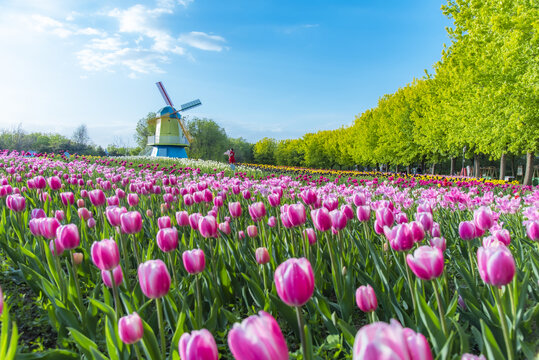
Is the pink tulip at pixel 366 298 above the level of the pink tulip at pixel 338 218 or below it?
below

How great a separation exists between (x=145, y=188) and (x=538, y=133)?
17.9 meters

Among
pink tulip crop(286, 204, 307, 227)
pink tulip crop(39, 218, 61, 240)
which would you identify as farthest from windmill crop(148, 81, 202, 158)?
pink tulip crop(286, 204, 307, 227)

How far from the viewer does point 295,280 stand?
1067 mm

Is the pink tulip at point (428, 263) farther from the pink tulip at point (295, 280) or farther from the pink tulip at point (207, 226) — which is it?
the pink tulip at point (207, 226)

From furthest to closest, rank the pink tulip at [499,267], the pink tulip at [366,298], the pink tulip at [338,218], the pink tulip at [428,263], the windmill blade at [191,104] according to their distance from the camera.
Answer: the windmill blade at [191,104] → the pink tulip at [338,218] → the pink tulip at [366,298] → the pink tulip at [428,263] → the pink tulip at [499,267]

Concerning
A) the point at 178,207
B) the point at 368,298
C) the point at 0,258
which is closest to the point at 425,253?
the point at 368,298

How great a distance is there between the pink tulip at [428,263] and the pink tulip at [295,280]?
24.0 inches

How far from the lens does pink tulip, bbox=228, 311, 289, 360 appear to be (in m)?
0.74

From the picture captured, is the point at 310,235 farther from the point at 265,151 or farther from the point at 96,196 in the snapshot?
the point at 265,151

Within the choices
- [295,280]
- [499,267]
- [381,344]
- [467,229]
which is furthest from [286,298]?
[467,229]

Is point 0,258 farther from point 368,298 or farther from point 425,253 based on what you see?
point 425,253

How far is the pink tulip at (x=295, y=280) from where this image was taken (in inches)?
42.0

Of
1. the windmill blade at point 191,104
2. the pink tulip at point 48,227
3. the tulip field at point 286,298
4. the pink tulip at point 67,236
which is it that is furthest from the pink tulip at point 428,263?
the windmill blade at point 191,104

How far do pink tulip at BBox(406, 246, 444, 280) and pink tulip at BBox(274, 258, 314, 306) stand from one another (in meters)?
0.61
